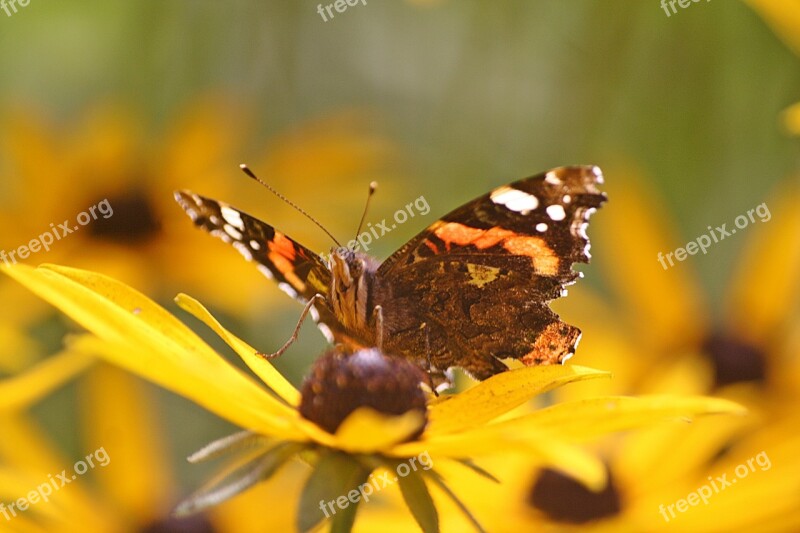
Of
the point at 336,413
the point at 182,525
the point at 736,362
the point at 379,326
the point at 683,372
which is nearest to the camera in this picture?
the point at 336,413

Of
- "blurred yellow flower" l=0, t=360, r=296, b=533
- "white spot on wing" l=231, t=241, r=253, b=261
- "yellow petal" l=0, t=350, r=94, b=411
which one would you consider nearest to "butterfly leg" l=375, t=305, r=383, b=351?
"white spot on wing" l=231, t=241, r=253, b=261

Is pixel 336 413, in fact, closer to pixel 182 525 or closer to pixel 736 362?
pixel 182 525

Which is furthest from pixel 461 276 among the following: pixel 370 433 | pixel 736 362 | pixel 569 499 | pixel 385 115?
pixel 385 115

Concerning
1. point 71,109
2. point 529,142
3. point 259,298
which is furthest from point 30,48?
point 529,142

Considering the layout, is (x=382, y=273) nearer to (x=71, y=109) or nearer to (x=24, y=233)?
(x=24, y=233)

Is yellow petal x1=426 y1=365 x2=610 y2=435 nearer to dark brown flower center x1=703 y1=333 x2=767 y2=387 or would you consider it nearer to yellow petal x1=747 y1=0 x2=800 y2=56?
yellow petal x1=747 y1=0 x2=800 y2=56

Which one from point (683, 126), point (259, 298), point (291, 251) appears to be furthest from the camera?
point (683, 126)
